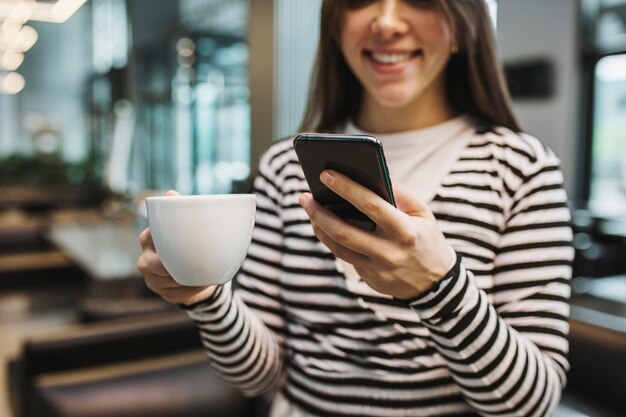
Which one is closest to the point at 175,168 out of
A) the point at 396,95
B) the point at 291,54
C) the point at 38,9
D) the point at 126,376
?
the point at 38,9

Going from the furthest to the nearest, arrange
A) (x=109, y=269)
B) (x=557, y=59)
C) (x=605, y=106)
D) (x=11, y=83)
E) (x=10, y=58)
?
(x=11, y=83) → (x=10, y=58) → (x=557, y=59) → (x=605, y=106) → (x=109, y=269)

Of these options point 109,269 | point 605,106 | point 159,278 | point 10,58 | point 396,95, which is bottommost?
point 109,269

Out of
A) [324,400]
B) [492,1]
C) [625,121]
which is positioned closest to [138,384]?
[324,400]

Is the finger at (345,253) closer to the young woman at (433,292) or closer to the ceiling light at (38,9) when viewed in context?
the young woman at (433,292)

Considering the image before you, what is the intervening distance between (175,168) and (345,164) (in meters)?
10.1

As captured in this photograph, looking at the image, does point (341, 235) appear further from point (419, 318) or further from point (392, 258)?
point (419, 318)

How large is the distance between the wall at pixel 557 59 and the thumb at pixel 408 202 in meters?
5.46

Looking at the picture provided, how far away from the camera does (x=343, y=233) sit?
556 mm

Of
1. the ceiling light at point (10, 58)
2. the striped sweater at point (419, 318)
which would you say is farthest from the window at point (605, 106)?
the ceiling light at point (10, 58)

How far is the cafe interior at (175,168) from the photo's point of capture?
150cm

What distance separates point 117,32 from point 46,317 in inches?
382

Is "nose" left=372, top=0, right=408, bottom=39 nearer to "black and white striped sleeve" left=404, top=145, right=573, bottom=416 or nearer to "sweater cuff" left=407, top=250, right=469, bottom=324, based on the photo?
"black and white striped sleeve" left=404, top=145, right=573, bottom=416

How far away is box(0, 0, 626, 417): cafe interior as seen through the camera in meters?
1.50

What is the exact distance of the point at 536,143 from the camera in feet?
2.80
